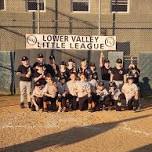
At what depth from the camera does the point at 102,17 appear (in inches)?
899

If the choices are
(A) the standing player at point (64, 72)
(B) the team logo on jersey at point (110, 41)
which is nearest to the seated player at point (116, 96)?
(A) the standing player at point (64, 72)

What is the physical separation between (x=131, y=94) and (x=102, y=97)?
2.83 feet

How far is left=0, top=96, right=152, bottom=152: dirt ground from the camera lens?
439 inches

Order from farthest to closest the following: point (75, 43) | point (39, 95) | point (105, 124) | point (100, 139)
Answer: point (75, 43) → point (39, 95) → point (105, 124) → point (100, 139)

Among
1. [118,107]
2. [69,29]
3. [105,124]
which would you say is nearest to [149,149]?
[105,124]

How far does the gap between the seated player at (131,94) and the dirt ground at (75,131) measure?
14.0 inches

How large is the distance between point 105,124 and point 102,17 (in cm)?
995

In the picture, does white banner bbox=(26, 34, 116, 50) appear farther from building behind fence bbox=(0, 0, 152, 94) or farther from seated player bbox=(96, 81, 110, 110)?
seated player bbox=(96, 81, 110, 110)

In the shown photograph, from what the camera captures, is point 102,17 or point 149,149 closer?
point 149,149

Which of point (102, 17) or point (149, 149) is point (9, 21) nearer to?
point (102, 17)

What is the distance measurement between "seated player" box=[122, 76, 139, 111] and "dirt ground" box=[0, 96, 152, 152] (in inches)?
14.0

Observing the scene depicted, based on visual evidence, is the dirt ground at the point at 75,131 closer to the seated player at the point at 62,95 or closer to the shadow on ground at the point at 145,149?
the shadow on ground at the point at 145,149

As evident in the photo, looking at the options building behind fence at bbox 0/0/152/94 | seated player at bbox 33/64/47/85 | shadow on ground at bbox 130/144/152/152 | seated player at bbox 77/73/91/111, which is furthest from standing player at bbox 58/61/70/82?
building behind fence at bbox 0/0/152/94

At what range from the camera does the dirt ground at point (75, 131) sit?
36.6 ft
